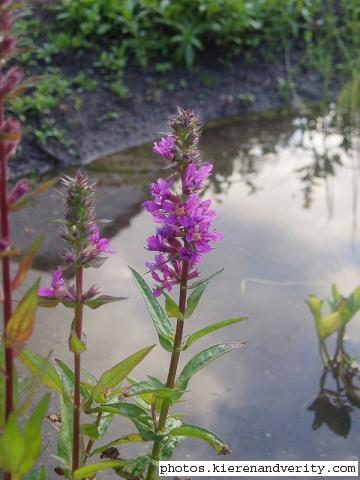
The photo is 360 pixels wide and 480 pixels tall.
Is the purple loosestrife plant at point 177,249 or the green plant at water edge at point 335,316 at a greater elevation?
the green plant at water edge at point 335,316

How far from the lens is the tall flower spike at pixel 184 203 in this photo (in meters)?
1.85

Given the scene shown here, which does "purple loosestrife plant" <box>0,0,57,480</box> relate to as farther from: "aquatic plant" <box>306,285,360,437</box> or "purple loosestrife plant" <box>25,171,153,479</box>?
"aquatic plant" <box>306,285,360,437</box>

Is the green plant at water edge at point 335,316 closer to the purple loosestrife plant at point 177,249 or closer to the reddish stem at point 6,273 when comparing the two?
the purple loosestrife plant at point 177,249

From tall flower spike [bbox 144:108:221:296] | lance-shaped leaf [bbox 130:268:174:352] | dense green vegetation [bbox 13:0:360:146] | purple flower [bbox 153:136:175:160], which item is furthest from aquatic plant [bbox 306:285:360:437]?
dense green vegetation [bbox 13:0:360:146]

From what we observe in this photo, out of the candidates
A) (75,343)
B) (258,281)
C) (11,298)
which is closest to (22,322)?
(11,298)

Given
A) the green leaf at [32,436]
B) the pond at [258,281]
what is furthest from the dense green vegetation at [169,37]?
the green leaf at [32,436]

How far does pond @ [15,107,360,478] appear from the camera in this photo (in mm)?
2871

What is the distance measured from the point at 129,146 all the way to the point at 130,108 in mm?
434

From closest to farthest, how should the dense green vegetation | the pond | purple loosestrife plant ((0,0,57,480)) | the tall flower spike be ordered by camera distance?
purple loosestrife plant ((0,0,57,480)) → the tall flower spike → the pond → the dense green vegetation

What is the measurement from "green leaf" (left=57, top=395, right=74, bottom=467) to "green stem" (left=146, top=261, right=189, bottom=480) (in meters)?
0.24

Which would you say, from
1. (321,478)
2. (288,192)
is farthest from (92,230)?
(288,192)

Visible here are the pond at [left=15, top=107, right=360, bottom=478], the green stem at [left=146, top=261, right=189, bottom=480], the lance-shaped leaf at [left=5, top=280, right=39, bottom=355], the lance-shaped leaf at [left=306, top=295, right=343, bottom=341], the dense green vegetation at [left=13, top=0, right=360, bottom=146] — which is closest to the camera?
the lance-shaped leaf at [left=5, top=280, right=39, bottom=355]

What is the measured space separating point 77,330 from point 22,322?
0.29 m

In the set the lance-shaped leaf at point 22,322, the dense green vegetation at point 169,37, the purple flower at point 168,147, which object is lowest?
the lance-shaped leaf at point 22,322
